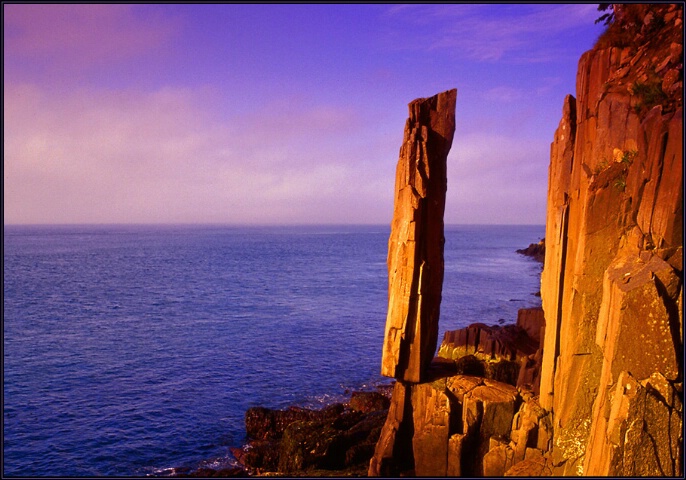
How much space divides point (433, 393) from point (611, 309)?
9658 mm

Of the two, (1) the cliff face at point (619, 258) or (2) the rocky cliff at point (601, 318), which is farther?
(2) the rocky cliff at point (601, 318)

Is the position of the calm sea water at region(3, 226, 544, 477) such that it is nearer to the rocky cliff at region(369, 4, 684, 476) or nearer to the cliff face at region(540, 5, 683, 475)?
the rocky cliff at region(369, 4, 684, 476)

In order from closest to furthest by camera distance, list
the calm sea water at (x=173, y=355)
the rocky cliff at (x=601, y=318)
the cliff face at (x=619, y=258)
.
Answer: the cliff face at (x=619, y=258)
the rocky cliff at (x=601, y=318)
the calm sea water at (x=173, y=355)

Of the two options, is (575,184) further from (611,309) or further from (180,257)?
(180,257)

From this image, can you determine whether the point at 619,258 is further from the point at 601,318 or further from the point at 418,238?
the point at 418,238

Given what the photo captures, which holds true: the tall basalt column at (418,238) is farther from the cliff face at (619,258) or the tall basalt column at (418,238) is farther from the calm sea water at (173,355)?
the calm sea water at (173,355)

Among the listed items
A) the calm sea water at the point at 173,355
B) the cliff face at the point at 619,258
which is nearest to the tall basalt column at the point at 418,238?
the cliff face at the point at 619,258

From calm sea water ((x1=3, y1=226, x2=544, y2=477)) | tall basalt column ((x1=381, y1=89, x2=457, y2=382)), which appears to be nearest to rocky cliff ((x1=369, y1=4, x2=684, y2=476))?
tall basalt column ((x1=381, y1=89, x2=457, y2=382))

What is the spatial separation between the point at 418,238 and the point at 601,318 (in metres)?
9.17

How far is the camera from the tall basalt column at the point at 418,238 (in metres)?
22.3

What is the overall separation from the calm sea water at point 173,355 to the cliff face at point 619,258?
749 inches

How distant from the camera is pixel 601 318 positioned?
14445 mm

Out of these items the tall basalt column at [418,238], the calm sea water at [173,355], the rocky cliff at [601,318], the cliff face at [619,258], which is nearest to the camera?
the cliff face at [619,258]

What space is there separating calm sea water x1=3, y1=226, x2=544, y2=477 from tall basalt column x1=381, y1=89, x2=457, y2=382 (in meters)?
12.5
